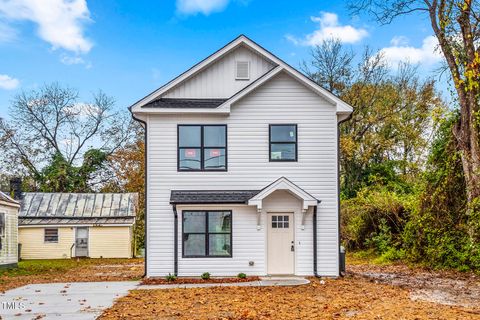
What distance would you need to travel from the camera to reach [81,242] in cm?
3250

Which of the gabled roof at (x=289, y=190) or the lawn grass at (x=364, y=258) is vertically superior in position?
the gabled roof at (x=289, y=190)

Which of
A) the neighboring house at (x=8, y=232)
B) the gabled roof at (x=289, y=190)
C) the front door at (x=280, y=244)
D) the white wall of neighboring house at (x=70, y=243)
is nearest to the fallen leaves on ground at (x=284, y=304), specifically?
the front door at (x=280, y=244)

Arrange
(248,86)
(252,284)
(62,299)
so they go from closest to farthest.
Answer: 1. (62,299)
2. (252,284)
3. (248,86)

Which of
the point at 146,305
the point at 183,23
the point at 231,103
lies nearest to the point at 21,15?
the point at 183,23

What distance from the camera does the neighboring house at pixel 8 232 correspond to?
2288cm

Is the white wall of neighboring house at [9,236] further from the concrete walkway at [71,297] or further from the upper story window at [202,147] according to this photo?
the upper story window at [202,147]

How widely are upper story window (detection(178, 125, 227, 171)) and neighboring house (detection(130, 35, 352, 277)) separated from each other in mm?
34

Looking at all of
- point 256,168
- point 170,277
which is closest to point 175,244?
point 170,277

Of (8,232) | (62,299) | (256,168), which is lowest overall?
(62,299)

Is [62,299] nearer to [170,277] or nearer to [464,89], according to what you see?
[170,277]

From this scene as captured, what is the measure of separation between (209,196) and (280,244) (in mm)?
2871

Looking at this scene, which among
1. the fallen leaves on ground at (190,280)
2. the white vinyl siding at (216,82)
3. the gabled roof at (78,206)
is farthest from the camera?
the gabled roof at (78,206)

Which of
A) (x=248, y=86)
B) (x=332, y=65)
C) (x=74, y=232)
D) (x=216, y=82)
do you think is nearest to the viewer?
(x=248, y=86)

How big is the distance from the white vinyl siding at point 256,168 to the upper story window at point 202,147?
0.66ft
